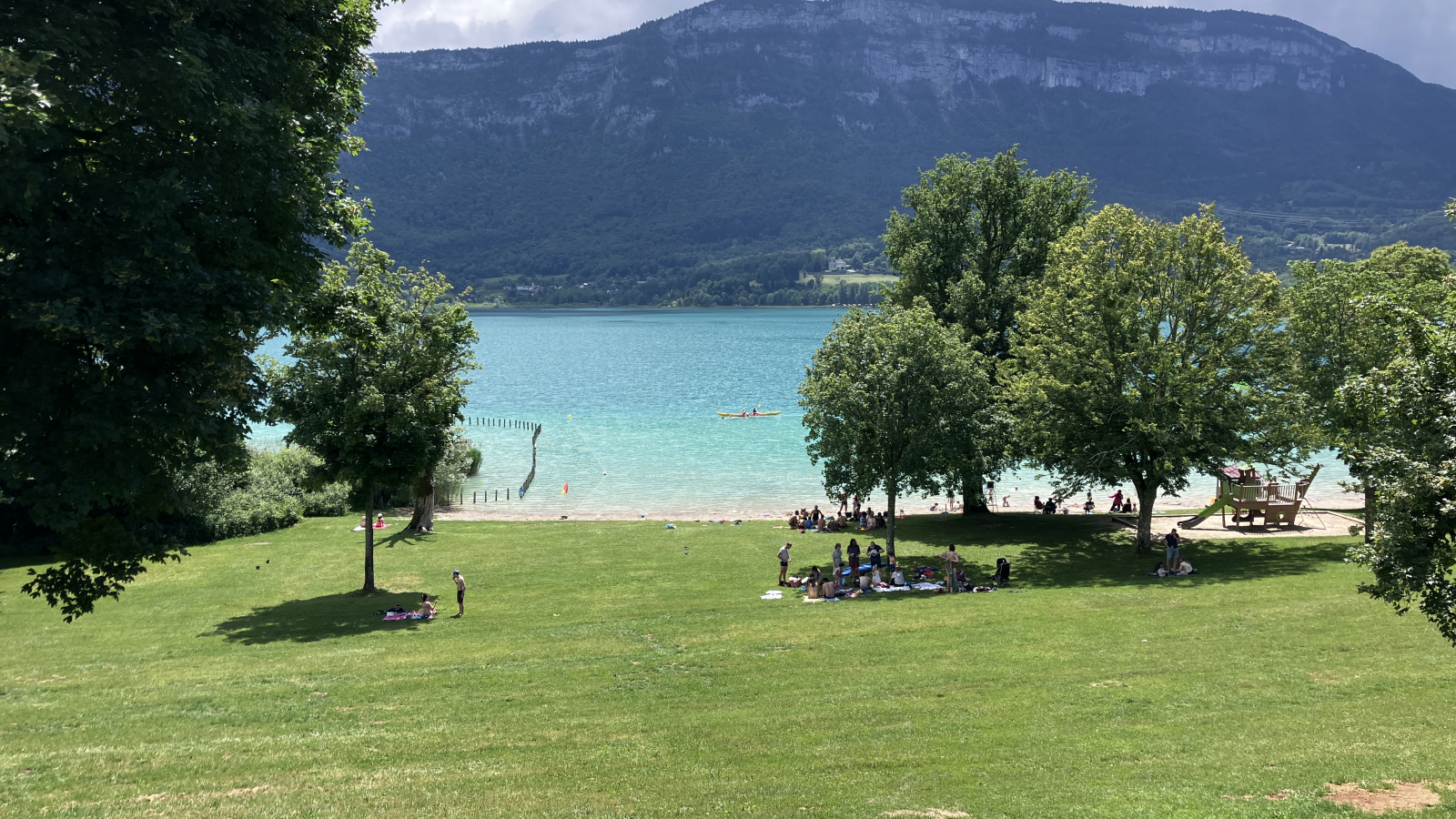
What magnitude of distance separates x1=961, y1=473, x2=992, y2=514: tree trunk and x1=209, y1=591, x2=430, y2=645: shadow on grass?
20854mm

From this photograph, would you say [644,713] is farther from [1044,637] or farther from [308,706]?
[1044,637]

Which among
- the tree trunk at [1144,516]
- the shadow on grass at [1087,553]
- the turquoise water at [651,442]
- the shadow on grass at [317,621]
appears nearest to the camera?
the shadow on grass at [317,621]

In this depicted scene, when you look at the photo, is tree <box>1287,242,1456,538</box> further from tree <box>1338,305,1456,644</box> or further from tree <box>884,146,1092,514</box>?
tree <box>1338,305,1456,644</box>

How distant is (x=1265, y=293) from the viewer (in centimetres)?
3009

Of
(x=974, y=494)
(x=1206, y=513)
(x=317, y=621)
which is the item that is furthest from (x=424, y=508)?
(x=1206, y=513)

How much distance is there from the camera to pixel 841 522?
40688mm

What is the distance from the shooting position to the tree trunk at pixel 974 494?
33.2 m

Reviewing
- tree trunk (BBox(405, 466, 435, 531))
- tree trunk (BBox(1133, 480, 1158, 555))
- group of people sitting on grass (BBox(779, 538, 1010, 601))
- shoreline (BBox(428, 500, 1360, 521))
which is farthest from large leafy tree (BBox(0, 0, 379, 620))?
shoreline (BBox(428, 500, 1360, 521))

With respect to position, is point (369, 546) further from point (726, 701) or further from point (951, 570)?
point (951, 570)

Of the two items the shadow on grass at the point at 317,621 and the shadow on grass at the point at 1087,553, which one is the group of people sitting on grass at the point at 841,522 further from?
the shadow on grass at the point at 317,621

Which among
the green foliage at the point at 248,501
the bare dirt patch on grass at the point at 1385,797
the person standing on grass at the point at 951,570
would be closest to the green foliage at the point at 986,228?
the person standing on grass at the point at 951,570

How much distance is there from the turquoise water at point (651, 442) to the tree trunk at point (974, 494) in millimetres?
2503

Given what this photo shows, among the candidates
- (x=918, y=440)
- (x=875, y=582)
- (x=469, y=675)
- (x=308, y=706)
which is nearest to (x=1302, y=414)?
(x=918, y=440)

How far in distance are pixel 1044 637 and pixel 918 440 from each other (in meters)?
9.80
